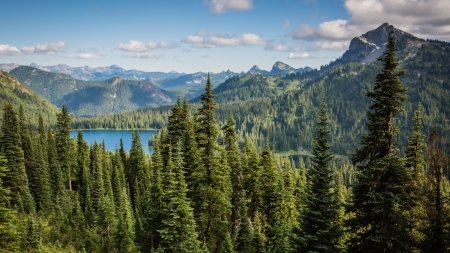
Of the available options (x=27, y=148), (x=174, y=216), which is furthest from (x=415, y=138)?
(x=27, y=148)

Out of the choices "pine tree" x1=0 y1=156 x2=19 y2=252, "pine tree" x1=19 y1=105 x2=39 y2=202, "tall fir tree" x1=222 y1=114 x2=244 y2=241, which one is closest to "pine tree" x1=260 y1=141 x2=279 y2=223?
"tall fir tree" x1=222 y1=114 x2=244 y2=241

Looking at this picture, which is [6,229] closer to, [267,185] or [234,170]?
[234,170]

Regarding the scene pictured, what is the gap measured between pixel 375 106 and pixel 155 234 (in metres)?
27.5

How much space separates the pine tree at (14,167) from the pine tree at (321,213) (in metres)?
45.8

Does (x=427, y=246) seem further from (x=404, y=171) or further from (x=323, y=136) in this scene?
(x=323, y=136)

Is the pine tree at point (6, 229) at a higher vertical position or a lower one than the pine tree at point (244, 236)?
higher

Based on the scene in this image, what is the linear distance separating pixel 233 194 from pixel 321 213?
990 inches

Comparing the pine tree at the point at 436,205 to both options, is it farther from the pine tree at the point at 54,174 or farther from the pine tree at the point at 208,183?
the pine tree at the point at 54,174

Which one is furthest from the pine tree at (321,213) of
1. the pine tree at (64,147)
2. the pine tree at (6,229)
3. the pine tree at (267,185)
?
the pine tree at (64,147)

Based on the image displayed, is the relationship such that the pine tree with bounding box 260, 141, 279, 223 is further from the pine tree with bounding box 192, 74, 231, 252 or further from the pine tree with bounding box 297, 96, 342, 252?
the pine tree with bounding box 297, 96, 342, 252

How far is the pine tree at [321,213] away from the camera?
2181 centimetres

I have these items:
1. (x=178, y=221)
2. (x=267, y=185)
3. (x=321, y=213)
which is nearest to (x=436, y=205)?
(x=321, y=213)

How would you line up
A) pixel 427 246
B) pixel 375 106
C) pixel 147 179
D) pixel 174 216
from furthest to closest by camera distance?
1. pixel 147 179
2. pixel 174 216
3. pixel 375 106
4. pixel 427 246

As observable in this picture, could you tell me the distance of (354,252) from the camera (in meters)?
20.5
